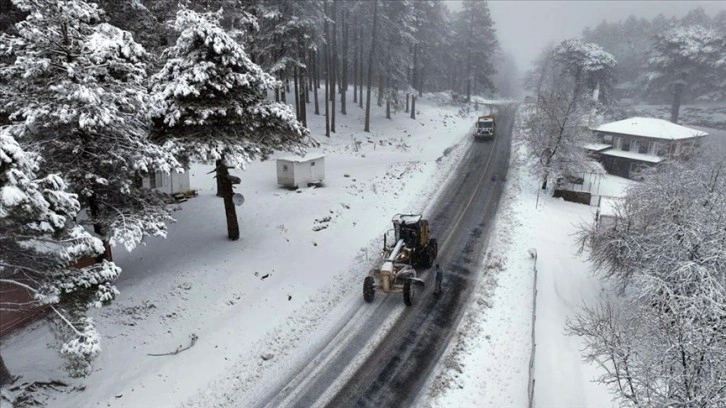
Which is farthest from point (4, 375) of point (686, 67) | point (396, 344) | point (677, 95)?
point (686, 67)

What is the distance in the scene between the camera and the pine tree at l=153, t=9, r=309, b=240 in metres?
16.2

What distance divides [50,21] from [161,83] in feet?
16.1

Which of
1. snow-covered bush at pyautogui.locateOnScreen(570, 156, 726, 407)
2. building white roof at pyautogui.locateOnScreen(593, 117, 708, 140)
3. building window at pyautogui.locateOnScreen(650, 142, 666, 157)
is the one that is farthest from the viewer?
building window at pyautogui.locateOnScreen(650, 142, 666, 157)

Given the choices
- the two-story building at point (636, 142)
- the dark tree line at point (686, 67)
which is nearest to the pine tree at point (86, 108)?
the two-story building at point (636, 142)

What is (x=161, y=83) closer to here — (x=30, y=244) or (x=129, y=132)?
(x=129, y=132)

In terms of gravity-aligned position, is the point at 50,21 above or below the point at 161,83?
above

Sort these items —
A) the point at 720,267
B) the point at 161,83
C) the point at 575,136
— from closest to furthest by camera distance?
1. the point at 720,267
2. the point at 161,83
3. the point at 575,136

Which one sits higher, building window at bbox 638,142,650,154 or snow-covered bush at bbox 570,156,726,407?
building window at bbox 638,142,650,154

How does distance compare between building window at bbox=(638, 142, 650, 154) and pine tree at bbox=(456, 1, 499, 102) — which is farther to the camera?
pine tree at bbox=(456, 1, 499, 102)

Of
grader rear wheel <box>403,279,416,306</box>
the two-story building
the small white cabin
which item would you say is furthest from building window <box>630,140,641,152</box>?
the small white cabin

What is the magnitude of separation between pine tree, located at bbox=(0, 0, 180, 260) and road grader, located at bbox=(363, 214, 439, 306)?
8.06 meters

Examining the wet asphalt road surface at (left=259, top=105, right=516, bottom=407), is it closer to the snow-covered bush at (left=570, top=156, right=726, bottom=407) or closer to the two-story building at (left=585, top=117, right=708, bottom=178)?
the snow-covered bush at (left=570, top=156, right=726, bottom=407)

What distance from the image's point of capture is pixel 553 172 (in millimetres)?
33250

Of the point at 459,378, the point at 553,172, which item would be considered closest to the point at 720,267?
the point at 459,378
